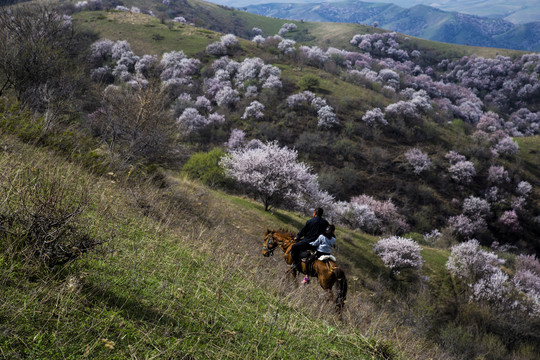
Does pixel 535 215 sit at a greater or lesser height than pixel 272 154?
lesser

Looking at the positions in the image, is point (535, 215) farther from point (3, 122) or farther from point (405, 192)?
point (3, 122)

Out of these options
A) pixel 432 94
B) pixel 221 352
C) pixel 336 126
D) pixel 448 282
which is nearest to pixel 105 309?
pixel 221 352

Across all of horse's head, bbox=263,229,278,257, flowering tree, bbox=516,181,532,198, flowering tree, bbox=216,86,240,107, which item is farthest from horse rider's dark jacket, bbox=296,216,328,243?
flowering tree, bbox=516,181,532,198

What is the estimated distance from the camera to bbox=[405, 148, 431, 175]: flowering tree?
4647 centimetres

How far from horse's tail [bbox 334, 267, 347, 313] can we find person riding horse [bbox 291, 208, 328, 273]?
1.26 metres

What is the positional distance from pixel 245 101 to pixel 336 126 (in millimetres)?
18613

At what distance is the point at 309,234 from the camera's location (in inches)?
332

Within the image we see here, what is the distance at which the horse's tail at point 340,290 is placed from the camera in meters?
6.70

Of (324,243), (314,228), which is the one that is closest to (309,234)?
(314,228)

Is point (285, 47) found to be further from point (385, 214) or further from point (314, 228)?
point (314, 228)

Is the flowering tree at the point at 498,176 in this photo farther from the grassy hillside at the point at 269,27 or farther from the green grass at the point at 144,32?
the grassy hillside at the point at 269,27

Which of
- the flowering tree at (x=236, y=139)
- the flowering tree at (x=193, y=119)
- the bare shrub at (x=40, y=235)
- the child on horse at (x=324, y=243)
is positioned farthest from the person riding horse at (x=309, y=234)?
the flowering tree at (x=193, y=119)

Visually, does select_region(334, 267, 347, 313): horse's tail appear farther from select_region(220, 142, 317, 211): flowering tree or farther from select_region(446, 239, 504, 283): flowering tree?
select_region(446, 239, 504, 283): flowering tree

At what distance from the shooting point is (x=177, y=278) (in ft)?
16.7
